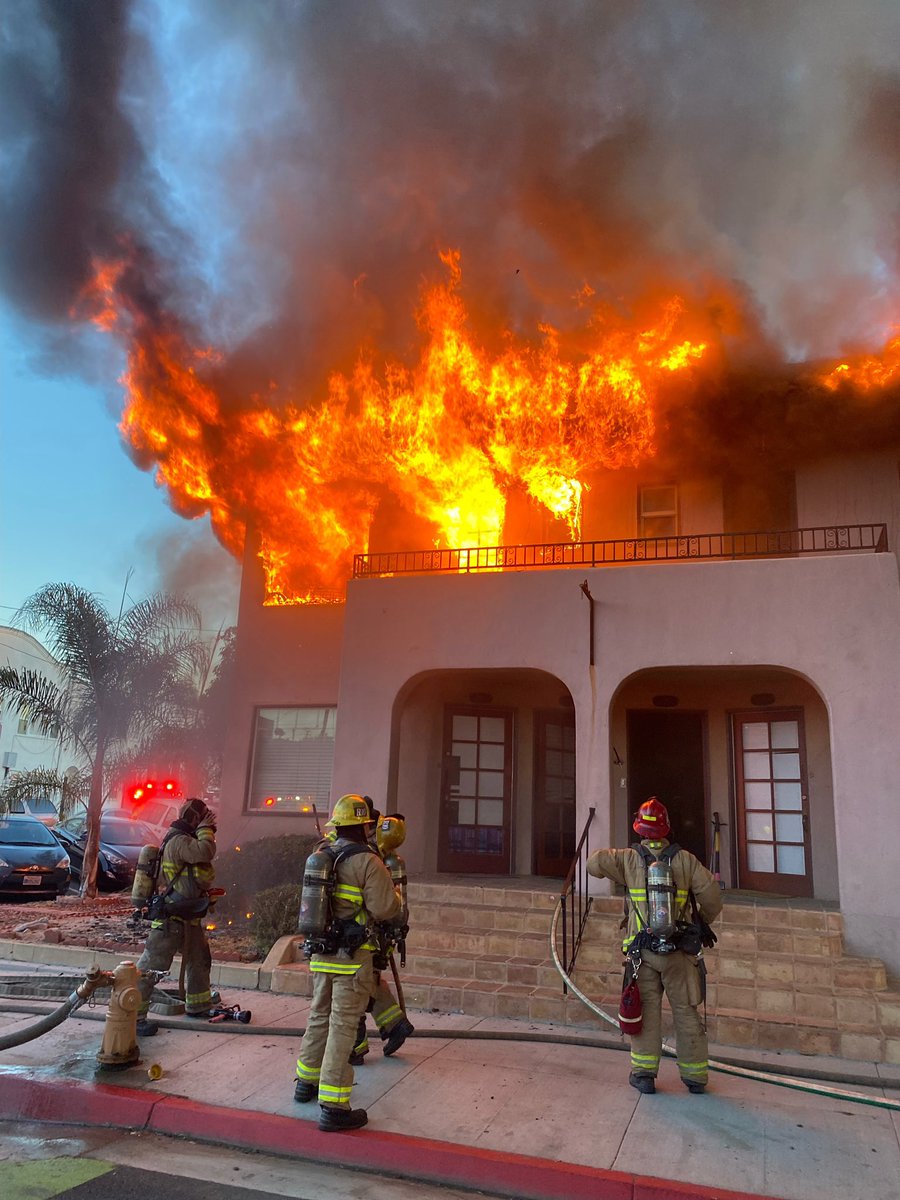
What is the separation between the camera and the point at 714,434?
32.8ft

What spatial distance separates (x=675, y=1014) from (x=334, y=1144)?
7.12ft

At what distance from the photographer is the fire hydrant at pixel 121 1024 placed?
5066 mm

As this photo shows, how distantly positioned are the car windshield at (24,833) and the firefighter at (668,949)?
1088 centimetres

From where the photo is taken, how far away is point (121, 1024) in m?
5.11

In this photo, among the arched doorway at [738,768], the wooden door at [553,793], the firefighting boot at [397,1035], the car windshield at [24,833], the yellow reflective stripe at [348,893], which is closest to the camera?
the yellow reflective stripe at [348,893]

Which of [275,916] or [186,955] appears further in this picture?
[275,916]

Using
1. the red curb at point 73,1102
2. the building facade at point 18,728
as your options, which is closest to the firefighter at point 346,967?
the red curb at point 73,1102

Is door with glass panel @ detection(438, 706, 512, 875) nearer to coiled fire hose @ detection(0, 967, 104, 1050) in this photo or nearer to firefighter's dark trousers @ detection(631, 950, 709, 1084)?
firefighter's dark trousers @ detection(631, 950, 709, 1084)

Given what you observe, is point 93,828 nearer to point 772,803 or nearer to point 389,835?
point 389,835

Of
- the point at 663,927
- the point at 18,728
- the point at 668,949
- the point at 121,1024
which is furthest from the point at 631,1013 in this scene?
the point at 18,728

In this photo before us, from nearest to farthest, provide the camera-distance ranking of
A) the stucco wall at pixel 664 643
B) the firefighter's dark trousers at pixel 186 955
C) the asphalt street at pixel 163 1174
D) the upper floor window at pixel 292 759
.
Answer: the asphalt street at pixel 163 1174
the firefighter's dark trousers at pixel 186 955
the stucco wall at pixel 664 643
the upper floor window at pixel 292 759

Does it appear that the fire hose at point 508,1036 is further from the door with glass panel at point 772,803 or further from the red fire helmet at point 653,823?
the door with glass panel at point 772,803

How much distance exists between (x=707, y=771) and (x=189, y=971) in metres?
6.54

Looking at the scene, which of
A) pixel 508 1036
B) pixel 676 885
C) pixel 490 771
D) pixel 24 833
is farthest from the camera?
pixel 24 833
